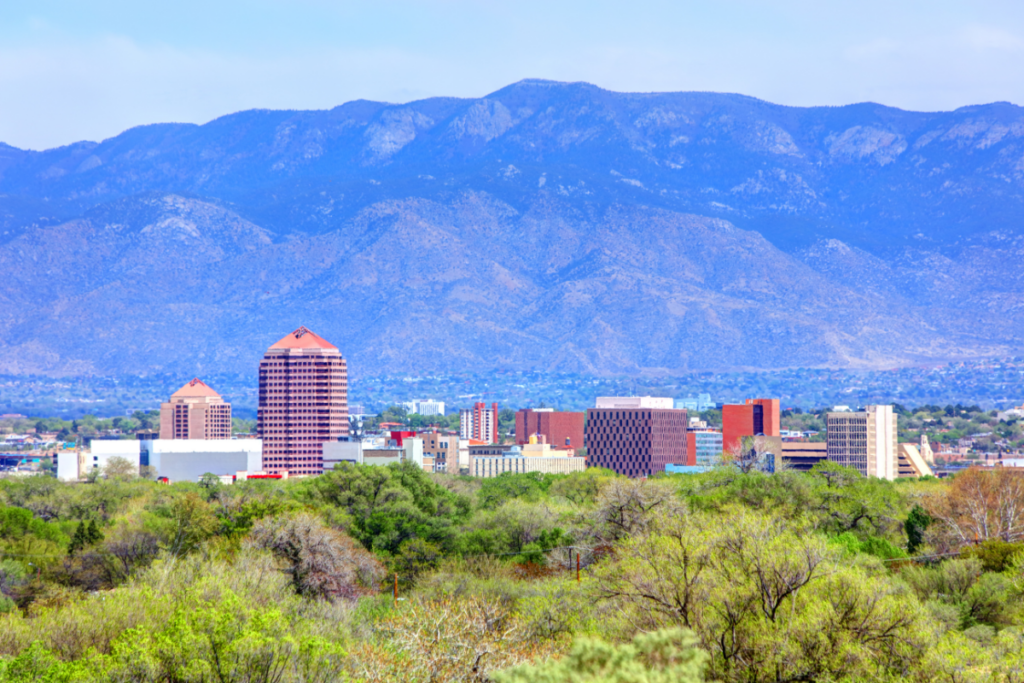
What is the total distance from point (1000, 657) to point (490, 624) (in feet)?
55.3

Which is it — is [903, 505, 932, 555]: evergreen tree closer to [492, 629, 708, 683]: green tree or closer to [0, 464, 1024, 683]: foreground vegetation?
[0, 464, 1024, 683]: foreground vegetation

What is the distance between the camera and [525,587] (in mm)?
59500

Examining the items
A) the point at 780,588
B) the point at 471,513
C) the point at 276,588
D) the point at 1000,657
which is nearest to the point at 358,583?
the point at 276,588

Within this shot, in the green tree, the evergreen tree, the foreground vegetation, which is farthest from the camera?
the evergreen tree

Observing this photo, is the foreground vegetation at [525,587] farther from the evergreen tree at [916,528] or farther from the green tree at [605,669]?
the evergreen tree at [916,528]

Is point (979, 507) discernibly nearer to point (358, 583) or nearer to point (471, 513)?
point (471, 513)

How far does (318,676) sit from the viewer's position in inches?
1654

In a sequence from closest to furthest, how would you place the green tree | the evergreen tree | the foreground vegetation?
the green tree
the foreground vegetation
the evergreen tree

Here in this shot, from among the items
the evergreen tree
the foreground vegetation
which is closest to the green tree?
the foreground vegetation

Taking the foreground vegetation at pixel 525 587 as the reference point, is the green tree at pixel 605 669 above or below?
above

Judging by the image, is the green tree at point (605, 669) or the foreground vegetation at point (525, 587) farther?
the foreground vegetation at point (525, 587)

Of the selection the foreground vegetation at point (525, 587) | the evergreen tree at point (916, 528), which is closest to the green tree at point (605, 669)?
the foreground vegetation at point (525, 587)

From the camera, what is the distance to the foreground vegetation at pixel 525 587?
1544 inches

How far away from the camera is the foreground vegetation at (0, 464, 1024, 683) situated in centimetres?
3922
